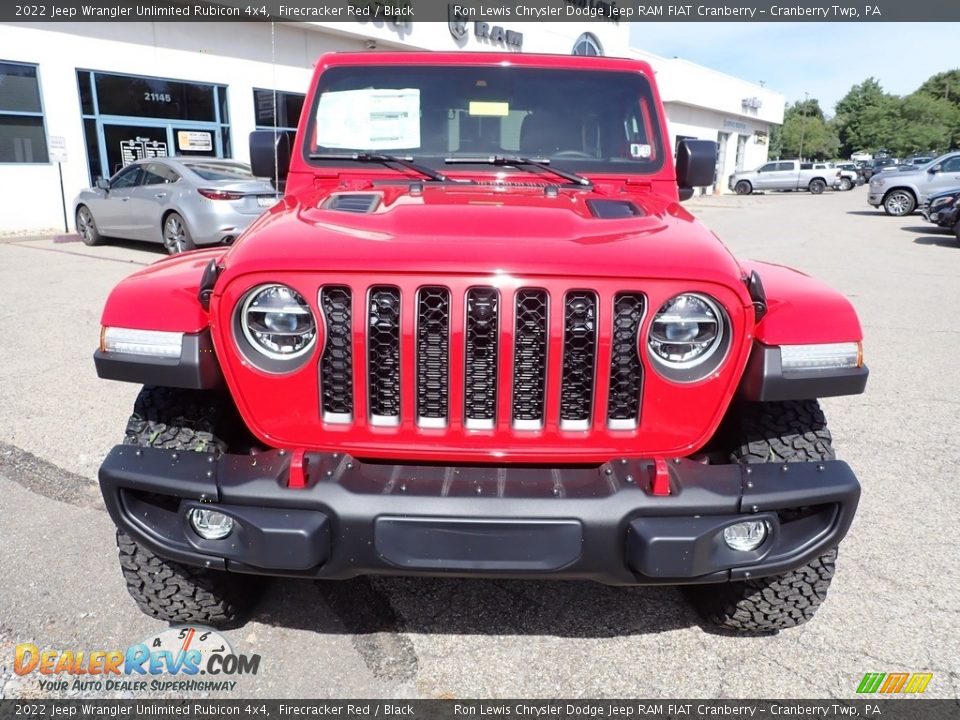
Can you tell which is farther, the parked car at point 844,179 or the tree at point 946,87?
the tree at point 946,87

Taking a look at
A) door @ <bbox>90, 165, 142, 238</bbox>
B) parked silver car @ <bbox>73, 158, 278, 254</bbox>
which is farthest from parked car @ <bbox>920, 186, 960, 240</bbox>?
door @ <bbox>90, 165, 142, 238</bbox>

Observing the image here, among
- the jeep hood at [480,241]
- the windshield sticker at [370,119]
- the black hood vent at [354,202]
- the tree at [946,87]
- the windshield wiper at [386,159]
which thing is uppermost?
the tree at [946,87]

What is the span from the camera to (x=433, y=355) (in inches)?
78.4

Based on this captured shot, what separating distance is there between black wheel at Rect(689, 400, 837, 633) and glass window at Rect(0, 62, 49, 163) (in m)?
15.4

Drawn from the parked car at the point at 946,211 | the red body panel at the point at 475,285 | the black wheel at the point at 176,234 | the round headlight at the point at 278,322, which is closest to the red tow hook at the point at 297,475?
the red body panel at the point at 475,285

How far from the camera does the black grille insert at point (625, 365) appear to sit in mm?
1956

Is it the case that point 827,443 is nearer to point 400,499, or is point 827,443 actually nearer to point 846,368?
point 846,368

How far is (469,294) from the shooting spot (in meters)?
1.93

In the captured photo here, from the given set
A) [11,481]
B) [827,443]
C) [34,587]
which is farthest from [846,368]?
[11,481]

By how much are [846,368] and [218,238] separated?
867 cm

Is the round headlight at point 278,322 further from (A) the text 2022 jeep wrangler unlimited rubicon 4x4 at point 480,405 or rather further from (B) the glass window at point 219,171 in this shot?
(B) the glass window at point 219,171

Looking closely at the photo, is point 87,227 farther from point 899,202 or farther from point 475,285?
point 899,202

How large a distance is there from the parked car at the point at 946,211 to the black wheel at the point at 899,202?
20.8 ft

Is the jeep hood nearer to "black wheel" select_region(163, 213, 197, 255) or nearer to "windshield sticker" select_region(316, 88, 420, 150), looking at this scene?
"windshield sticker" select_region(316, 88, 420, 150)
